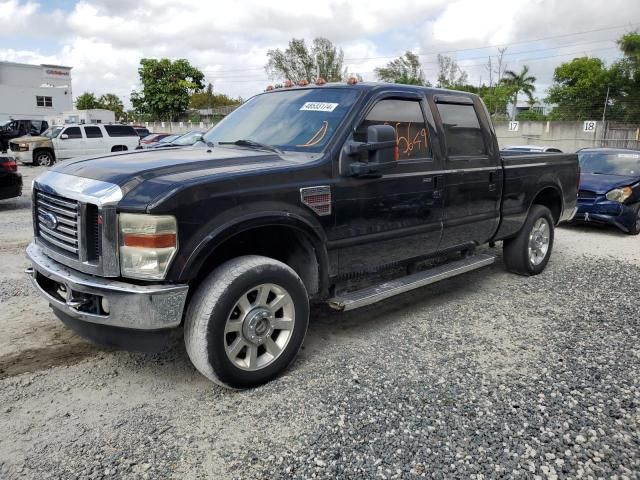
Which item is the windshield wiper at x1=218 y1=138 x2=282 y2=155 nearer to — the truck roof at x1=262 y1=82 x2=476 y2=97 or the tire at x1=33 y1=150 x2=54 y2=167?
the truck roof at x1=262 y1=82 x2=476 y2=97

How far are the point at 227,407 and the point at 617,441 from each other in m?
2.18

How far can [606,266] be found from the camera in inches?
266

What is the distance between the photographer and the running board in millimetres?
3812

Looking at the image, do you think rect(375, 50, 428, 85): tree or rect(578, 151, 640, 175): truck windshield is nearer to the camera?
rect(578, 151, 640, 175): truck windshield

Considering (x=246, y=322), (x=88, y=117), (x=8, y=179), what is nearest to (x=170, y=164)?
(x=246, y=322)

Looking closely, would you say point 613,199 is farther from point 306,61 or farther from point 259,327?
point 306,61

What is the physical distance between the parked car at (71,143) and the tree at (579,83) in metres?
26.8

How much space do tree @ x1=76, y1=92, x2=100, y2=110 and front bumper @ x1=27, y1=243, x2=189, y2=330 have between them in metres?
84.7

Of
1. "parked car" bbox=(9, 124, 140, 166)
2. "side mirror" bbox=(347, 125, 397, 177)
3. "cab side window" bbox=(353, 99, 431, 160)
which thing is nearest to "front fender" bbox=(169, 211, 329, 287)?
"side mirror" bbox=(347, 125, 397, 177)

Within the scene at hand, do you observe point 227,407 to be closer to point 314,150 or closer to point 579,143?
point 314,150

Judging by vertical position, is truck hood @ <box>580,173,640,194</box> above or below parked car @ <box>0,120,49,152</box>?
below

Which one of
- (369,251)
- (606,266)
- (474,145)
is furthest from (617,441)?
(606,266)

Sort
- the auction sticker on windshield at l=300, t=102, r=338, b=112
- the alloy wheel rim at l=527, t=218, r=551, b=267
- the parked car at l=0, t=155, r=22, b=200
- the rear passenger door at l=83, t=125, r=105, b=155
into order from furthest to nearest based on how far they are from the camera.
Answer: the rear passenger door at l=83, t=125, r=105, b=155 → the parked car at l=0, t=155, r=22, b=200 → the alloy wheel rim at l=527, t=218, r=551, b=267 → the auction sticker on windshield at l=300, t=102, r=338, b=112

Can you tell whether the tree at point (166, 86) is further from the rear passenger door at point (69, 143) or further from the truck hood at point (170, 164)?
the truck hood at point (170, 164)
